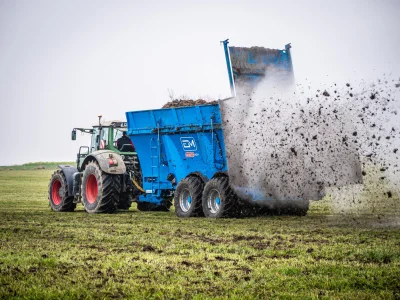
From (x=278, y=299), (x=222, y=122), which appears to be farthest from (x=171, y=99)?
(x=278, y=299)

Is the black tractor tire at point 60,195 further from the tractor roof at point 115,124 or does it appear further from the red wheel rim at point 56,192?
the tractor roof at point 115,124

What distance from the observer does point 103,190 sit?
19.0 metres

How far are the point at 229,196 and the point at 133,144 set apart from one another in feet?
15.2

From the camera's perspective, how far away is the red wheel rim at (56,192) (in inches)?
846

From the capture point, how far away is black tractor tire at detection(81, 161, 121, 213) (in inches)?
750

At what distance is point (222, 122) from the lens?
51.4 ft

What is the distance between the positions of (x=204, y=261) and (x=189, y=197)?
832 cm

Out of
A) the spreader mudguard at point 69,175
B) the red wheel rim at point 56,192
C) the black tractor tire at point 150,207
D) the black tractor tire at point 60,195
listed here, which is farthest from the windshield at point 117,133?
the red wheel rim at point 56,192

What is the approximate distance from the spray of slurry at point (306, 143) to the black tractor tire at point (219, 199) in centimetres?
26

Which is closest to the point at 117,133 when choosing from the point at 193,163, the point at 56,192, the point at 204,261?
the point at 56,192

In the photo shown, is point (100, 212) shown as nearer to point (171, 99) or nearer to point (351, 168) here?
point (171, 99)

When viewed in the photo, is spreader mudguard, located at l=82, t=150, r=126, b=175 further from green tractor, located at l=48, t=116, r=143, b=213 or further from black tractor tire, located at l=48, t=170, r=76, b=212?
black tractor tire, located at l=48, t=170, r=76, b=212

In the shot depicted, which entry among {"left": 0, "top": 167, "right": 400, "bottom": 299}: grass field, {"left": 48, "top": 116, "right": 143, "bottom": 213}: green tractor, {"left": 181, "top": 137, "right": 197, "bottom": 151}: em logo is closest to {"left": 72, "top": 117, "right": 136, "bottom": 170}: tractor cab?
{"left": 48, "top": 116, "right": 143, "bottom": 213}: green tractor

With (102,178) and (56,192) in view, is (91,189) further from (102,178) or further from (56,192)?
(56,192)
